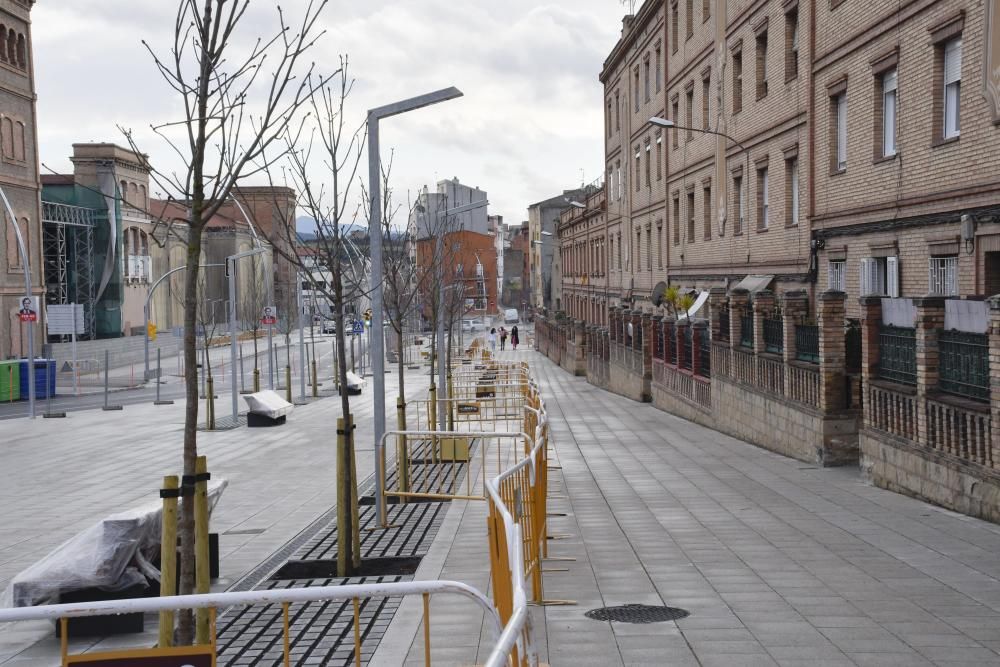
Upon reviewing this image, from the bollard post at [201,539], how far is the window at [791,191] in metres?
21.5

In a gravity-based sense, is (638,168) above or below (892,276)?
above

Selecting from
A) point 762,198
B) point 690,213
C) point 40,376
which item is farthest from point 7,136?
point 762,198

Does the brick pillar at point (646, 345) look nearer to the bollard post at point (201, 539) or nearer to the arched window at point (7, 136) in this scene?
the bollard post at point (201, 539)

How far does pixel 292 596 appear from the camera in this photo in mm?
4871

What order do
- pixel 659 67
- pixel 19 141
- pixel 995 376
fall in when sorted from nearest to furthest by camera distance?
pixel 995 376, pixel 659 67, pixel 19 141

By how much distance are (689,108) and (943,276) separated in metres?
21.6

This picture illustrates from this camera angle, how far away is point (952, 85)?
1783 cm

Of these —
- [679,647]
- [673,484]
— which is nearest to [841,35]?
[673,484]

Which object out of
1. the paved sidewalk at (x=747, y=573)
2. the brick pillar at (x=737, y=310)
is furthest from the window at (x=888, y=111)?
the paved sidewalk at (x=747, y=573)

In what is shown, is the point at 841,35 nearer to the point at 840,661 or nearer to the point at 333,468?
the point at 333,468

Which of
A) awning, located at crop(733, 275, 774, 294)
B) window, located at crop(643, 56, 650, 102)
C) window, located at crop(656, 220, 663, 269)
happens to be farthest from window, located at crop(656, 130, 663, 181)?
awning, located at crop(733, 275, 774, 294)

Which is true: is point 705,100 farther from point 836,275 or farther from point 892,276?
point 892,276

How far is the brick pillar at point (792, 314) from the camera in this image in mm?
19031

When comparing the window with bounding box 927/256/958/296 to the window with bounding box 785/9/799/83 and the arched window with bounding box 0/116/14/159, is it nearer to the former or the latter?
the window with bounding box 785/9/799/83
